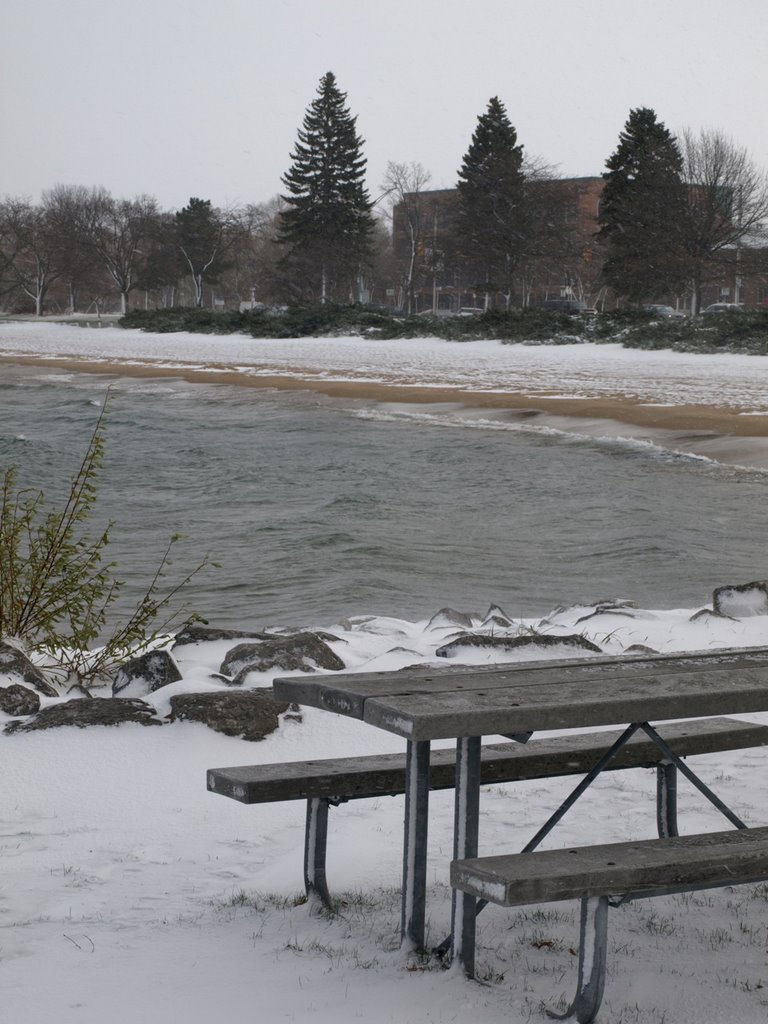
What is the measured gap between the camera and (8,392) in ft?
116

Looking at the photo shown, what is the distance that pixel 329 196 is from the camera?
7094 cm

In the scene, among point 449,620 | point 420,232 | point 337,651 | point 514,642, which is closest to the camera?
point 514,642

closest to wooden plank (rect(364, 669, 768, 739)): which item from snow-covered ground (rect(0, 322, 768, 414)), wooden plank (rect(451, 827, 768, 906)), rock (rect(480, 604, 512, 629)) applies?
wooden plank (rect(451, 827, 768, 906))

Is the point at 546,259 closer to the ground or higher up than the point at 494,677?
higher up

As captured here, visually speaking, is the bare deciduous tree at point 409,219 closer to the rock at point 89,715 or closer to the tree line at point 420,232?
the tree line at point 420,232

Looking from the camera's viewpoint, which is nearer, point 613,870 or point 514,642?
point 613,870

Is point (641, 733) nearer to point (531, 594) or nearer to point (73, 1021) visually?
point (73, 1021)

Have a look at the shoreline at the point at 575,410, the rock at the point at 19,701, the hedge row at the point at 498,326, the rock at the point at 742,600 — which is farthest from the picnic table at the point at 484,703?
the hedge row at the point at 498,326

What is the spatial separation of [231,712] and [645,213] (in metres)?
53.8

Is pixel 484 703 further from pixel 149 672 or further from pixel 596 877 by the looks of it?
pixel 149 672

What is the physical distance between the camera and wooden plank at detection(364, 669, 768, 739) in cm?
279

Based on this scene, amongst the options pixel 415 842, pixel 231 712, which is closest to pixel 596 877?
pixel 415 842

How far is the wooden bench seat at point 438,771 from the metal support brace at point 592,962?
86 centimetres

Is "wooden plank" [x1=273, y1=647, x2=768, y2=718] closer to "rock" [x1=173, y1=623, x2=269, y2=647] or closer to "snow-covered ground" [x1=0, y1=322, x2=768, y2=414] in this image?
"rock" [x1=173, y1=623, x2=269, y2=647]
